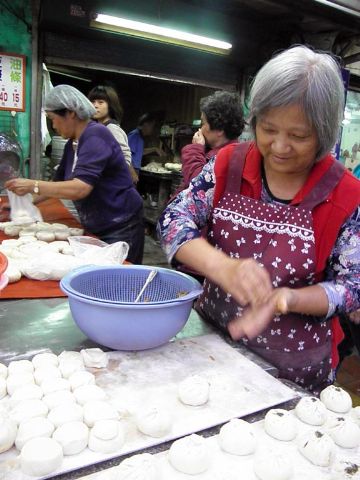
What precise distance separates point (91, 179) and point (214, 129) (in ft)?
3.30

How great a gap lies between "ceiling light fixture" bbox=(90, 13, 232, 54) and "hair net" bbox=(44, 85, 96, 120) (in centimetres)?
211

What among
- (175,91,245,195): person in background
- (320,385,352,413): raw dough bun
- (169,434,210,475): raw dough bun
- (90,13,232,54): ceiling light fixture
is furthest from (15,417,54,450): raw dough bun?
(90,13,232,54): ceiling light fixture

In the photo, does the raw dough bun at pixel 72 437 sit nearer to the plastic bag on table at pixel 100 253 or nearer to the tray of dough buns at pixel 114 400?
the tray of dough buns at pixel 114 400

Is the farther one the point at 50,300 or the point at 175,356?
the point at 50,300

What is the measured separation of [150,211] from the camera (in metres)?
7.90

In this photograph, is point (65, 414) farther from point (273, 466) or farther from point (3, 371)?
point (273, 466)

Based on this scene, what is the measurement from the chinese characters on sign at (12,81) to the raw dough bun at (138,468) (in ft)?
14.5

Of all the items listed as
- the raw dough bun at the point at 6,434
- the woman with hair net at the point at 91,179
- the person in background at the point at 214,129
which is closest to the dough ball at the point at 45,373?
the raw dough bun at the point at 6,434

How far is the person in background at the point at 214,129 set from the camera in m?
3.05

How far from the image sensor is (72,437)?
38.9 inches

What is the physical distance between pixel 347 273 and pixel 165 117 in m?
8.49

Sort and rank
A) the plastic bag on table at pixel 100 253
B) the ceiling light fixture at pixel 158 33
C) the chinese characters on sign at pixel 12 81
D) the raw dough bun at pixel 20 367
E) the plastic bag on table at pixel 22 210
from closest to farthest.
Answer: the raw dough bun at pixel 20 367, the plastic bag on table at pixel 100 253, the plastic bag on table at pixel 22 210, the chinese characters on sign at pixel 12 81, the ceiling light fixture at pixel 158 33

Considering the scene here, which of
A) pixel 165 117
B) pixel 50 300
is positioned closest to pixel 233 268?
pixel 50 300

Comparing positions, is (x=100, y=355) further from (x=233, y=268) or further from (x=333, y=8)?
(x=333, y=8)
